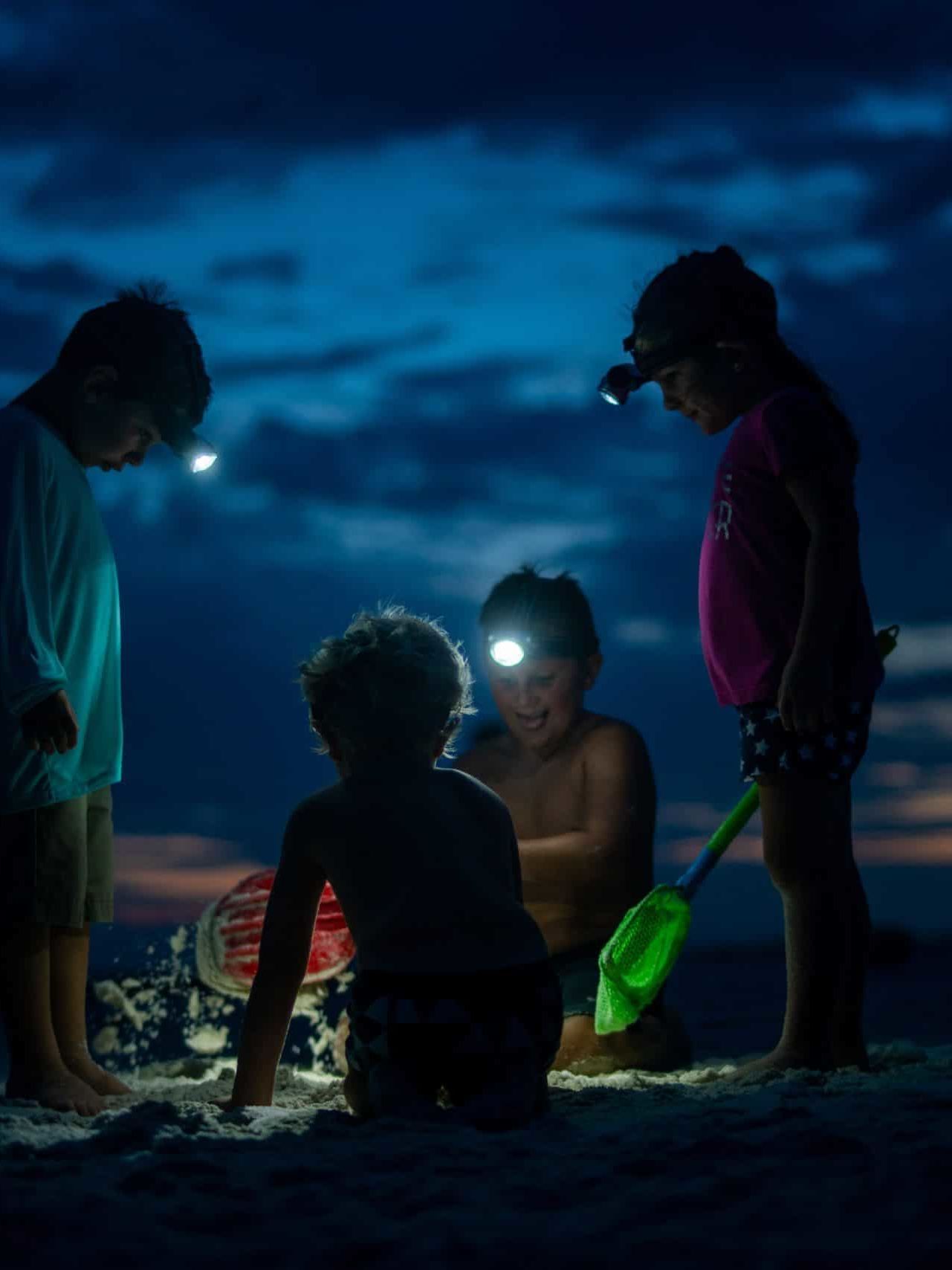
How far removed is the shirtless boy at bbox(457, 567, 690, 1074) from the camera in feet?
12.4

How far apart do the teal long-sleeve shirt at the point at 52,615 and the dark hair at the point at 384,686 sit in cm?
71

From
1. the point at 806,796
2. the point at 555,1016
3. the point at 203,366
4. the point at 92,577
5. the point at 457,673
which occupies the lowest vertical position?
the point at 555,1016

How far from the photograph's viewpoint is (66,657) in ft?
10.4

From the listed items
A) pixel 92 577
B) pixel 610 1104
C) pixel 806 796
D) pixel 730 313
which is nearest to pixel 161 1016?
pixel 92 577

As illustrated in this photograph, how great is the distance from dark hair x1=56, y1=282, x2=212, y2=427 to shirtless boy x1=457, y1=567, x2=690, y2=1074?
1.28m

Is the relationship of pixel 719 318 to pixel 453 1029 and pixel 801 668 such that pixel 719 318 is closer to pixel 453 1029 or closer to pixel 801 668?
pixel 801 668

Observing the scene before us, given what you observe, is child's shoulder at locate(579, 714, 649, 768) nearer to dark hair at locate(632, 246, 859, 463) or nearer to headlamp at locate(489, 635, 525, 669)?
headlamp at locate(489, 635, 525, 669)

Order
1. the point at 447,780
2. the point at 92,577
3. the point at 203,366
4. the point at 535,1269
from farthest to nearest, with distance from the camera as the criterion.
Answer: the point at 203,366, the point at 92,577, the point at 447,780, the point at 535,1269

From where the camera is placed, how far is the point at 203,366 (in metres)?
3.54

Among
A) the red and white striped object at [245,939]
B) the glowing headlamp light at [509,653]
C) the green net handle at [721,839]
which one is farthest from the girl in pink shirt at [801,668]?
the red and white striped object at [245,939]

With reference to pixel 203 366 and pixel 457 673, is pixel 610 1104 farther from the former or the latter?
pixel 203 366

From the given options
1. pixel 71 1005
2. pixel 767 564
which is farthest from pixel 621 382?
pixel 71 1005

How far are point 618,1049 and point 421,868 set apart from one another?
61.3 inches

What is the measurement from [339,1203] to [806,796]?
5.34ft
